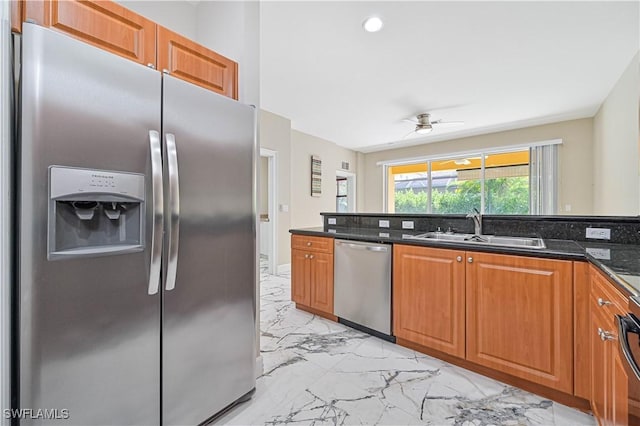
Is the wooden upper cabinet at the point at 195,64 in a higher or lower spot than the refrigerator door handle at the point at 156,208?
higher

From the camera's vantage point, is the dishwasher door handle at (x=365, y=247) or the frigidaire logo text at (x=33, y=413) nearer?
the frigidaire logo text at (x=33, y=413)

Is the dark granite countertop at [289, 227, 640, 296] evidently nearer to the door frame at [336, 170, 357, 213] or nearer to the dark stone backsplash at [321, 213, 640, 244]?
the dark stone backsplash at [321, 213, 640, 244]

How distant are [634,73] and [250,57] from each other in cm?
374

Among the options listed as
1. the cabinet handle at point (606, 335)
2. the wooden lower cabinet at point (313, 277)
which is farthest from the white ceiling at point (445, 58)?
the cabinet handle at point (606, 335)

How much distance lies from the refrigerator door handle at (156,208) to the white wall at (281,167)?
3505mm

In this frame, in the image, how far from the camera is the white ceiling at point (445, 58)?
2264 mm

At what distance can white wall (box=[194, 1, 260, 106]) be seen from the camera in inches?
71.7

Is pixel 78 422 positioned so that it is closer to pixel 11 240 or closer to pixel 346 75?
pixel 11 240

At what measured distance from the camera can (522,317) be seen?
1716 mm

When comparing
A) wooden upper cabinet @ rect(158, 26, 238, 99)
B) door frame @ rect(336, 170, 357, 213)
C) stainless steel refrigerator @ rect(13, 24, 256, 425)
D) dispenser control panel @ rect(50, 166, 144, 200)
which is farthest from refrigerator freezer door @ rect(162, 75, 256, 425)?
door frame @ rect(336, 170, 357, 213)

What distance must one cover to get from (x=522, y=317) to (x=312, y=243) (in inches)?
70.0

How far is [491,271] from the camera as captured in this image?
5.94ft

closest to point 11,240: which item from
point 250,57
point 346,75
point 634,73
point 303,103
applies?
point 250,57

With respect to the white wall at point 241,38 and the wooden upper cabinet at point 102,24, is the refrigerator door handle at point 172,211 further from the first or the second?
the white wall at point 241,38
